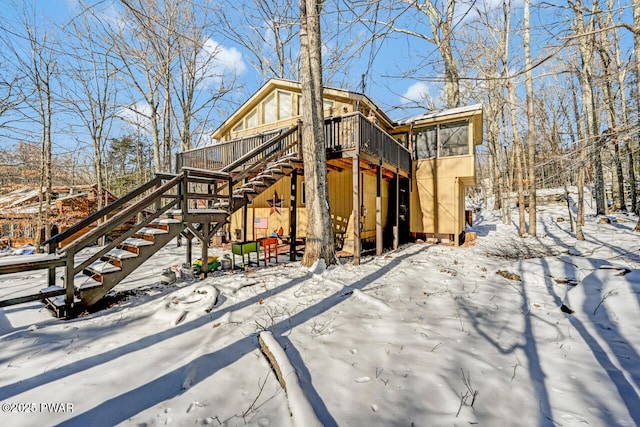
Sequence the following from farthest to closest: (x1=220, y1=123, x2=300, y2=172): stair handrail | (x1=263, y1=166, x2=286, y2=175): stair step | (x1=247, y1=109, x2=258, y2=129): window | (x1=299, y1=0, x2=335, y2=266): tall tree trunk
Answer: (x1=247, y1=109, x2=258, y2=129): window
(x1=263, y1=166, x2=286, y2=175): stair step
(x1=299, y1=0, x2=335, y2=266): tall tree trunk
(x1=220, y1=123, x2=300, y2=172): stair handrail

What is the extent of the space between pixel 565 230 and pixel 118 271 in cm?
1896

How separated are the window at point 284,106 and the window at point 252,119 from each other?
1553 millimetres

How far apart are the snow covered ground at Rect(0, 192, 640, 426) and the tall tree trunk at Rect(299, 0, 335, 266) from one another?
1.31 metres

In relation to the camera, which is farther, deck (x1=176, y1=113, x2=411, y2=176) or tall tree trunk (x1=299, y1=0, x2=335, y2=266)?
deck (x1=176, y1=113, x2=411, y2=176)

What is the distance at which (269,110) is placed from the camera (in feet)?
41.7

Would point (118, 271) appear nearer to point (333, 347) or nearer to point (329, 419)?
point (333, 347)

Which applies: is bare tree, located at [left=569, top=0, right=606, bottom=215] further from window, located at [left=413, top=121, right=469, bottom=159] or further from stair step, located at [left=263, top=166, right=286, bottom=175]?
stair step, located at [left=263, top=166, right=286, bottom=175]

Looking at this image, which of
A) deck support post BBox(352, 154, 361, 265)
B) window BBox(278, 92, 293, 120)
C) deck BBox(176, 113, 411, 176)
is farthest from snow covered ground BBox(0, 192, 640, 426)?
window BBox(278, 92, 293, 120)

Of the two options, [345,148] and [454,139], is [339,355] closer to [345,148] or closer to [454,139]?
[345,148]

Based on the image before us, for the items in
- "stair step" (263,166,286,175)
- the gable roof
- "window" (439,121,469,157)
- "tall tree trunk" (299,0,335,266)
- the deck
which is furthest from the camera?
"window" (439,121,469,157)

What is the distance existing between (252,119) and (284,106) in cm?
208

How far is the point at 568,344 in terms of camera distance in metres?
3.09

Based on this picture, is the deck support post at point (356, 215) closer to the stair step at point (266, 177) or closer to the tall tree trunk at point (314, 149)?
the tall tree trunk at point (314, 149)

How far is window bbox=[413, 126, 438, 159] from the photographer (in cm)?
1202
